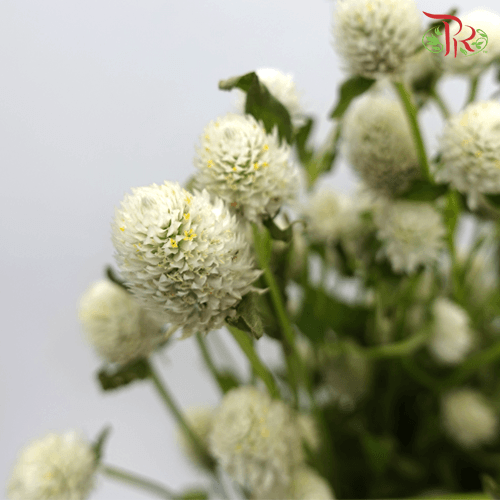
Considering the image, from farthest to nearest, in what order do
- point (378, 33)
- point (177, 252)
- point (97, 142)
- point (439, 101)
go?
point (97, 142) < point (439, 101) < point (378, 33) < point (177, 252)

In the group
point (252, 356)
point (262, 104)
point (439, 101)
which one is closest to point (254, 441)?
point (252, 356)

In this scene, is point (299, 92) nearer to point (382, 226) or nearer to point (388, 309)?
point (382, 226)

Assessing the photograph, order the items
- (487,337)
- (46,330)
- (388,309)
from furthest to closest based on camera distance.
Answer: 1. (46,330)
2. (487,337)
3. (388,309)

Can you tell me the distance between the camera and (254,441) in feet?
1.37

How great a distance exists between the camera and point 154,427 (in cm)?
98

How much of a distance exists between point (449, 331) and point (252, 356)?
284mm

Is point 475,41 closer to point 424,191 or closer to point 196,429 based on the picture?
point 424,191

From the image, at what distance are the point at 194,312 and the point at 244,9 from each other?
1.98ft

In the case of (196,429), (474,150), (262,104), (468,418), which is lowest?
(468,418)

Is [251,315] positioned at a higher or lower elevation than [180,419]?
higher

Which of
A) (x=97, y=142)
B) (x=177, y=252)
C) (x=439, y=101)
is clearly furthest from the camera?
(x=97, y=142)

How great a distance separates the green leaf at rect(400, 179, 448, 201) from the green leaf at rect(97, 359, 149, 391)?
1.09 feet

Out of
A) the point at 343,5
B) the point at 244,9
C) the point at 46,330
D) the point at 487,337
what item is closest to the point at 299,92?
the point at 343,5

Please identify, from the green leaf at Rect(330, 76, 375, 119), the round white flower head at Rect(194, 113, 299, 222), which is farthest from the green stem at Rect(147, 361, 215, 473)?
the green leaf at Rect(330, 76, 375, 119)
